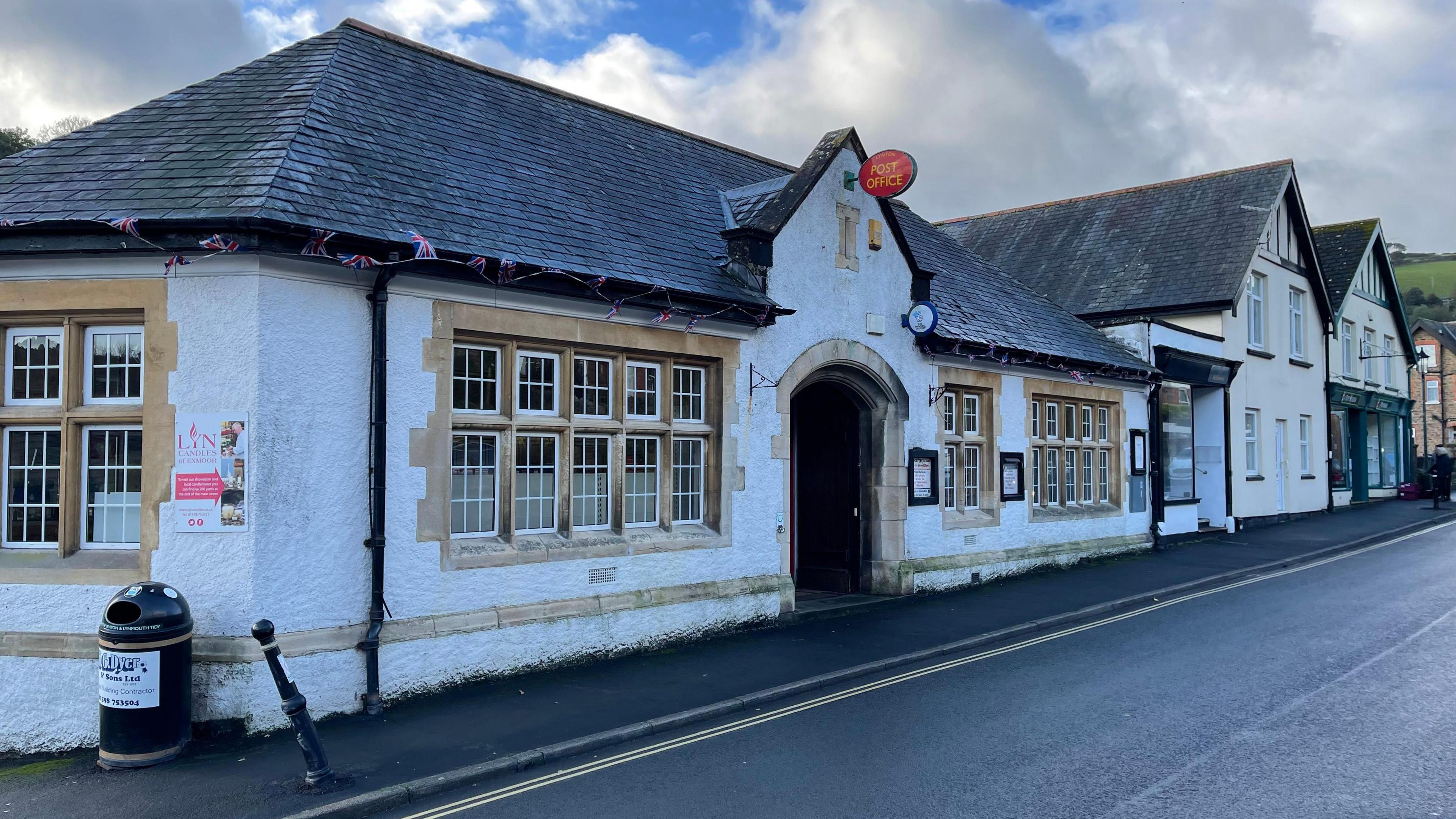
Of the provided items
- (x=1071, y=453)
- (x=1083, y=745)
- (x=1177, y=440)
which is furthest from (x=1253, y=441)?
(x=1083, y=745)

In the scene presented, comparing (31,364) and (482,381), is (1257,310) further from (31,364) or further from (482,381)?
(31,364)

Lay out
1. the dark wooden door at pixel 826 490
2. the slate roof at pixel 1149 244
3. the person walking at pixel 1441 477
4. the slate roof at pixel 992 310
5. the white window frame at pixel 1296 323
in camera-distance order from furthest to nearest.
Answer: the person walking at pixel 1441 477 → the white window frame at pixel 1296 323 → the slate roof at pixel 1149 244 → the slate roof at pixel 992 310 → the dark wooden door at pixel 826 490

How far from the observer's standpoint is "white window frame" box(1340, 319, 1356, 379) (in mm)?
31000

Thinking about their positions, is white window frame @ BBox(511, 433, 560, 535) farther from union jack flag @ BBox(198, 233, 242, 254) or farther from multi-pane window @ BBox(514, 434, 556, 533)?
union jack flag @ BBox(198, 233, 242, 254)

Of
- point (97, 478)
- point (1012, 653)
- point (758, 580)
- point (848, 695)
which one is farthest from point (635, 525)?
point (97, 478)

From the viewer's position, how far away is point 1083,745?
7156 millimetres

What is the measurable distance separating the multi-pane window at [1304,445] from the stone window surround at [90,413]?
2850 cm

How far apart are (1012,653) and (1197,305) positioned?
15965 millimetres

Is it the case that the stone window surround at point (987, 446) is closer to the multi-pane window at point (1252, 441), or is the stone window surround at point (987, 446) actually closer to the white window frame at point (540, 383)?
the white window frame at point (540, 383)

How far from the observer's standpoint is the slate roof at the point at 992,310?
1579cm

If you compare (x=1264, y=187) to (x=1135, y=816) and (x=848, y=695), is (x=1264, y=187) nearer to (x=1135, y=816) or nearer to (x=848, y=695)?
(x=848, y=695)

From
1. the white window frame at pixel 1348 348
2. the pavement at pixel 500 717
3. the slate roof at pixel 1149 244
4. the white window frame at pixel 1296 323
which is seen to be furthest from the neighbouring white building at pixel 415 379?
the white window frame at pixel 1348 348

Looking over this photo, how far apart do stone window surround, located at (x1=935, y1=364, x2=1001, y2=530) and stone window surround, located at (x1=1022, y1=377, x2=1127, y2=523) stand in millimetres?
1031

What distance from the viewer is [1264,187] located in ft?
83.6
